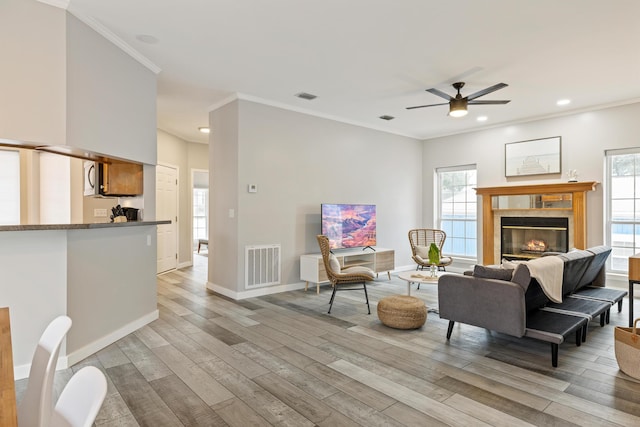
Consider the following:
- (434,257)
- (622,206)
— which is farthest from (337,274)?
(622,206)

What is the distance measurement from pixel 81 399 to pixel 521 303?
3041 mm

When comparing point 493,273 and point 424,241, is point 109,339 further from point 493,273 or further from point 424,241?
point 424,241

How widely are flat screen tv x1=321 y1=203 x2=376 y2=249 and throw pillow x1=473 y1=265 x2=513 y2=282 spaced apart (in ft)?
9.55

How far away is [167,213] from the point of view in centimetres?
758

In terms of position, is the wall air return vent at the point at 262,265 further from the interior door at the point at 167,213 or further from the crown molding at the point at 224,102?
the interior door at the point at 167,213

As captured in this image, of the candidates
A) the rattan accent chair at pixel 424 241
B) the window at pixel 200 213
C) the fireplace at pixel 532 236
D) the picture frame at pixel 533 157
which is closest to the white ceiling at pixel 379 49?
the picture frame at pixel 533 157

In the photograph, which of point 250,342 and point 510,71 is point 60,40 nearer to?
point 250,342

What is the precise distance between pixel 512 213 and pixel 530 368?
4358mm

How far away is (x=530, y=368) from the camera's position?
9.52 feet

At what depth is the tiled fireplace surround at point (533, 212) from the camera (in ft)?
19.0

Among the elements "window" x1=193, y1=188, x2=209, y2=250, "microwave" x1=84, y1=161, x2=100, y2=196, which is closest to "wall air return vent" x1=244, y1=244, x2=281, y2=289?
"microwave" x1=84, y1=161, x2=100, y2=196

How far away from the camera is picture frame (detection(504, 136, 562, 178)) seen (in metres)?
6.23

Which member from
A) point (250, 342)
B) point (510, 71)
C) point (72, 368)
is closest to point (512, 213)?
point (510, 71)

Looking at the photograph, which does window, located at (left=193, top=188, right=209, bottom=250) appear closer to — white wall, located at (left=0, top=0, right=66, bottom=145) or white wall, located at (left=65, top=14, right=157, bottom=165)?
white wall, located at (left=65, top=14, right=157, bottom=165)
